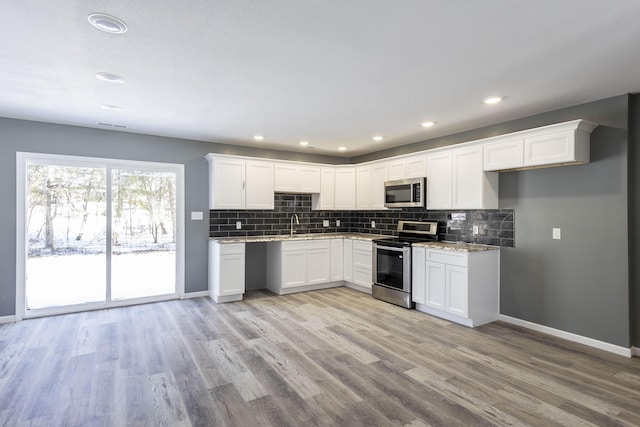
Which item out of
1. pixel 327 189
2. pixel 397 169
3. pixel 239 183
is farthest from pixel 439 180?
pixel 239 183

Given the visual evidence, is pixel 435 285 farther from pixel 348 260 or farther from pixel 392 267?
pixel 348 260

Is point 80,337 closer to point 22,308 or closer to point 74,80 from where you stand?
point 22,308

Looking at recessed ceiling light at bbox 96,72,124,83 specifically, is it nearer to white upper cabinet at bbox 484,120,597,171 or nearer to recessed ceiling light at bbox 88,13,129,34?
recessed ceiling light at bbox 88,13,129,34

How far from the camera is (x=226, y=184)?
5184 millimetres

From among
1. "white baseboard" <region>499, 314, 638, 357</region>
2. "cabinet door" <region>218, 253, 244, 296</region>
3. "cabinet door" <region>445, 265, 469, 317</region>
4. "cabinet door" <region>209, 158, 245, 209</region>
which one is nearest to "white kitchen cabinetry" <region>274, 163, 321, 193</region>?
"cabinet door" <region>209, 158, 245, 209</region>

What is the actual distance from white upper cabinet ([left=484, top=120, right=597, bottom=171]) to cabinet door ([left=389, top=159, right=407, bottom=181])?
4.35ft

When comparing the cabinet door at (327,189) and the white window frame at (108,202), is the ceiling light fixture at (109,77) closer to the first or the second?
the white window frame at (108,202)

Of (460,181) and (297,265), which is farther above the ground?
(460,181)

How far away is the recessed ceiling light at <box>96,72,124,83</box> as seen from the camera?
2.78 meters

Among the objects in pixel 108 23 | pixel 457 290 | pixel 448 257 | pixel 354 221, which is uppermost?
pixel 108 23

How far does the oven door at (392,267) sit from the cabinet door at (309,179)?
60.1 inches

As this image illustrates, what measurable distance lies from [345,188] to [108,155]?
361cm

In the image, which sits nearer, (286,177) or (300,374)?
(300,374)

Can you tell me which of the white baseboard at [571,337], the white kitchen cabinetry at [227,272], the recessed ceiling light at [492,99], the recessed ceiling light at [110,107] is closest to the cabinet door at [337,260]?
the white kitchen cabinetry at [227,272]
